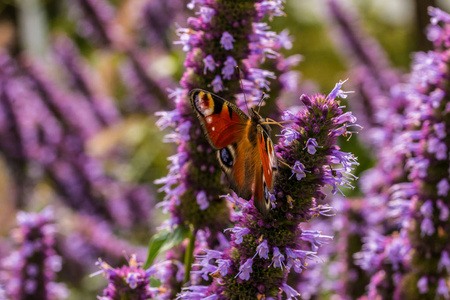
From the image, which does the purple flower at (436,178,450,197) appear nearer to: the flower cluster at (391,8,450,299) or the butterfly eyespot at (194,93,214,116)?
the flower cluster at (391,8,450,299)

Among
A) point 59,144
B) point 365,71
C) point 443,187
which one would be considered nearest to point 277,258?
point 443,187

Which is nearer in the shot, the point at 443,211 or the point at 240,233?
the point at 240,233

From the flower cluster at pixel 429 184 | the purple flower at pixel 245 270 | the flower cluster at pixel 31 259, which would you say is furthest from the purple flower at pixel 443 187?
the flower cluster at pixel 31 259

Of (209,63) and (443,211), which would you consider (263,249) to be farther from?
(443,211)

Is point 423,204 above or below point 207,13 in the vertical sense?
below

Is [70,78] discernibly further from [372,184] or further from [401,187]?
[401,187]

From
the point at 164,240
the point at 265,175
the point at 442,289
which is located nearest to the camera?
the point at 265,175

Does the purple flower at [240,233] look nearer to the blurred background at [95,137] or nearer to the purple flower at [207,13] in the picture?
the purple flower at [207,13]

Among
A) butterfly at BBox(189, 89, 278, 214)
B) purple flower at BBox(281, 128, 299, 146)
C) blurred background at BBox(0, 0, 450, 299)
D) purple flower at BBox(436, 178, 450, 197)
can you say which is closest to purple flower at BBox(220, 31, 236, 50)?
butterfly at BBox(189, 89, 278, 214)
